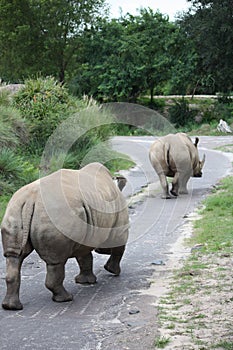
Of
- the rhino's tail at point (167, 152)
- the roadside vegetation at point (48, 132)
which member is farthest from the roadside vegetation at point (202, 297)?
the roadside vegetation at point (48, 132)

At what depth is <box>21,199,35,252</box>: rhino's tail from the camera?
6238mm

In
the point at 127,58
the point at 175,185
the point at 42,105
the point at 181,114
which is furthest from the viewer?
the point at 127,58

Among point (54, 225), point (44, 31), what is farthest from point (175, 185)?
point (44, 31)

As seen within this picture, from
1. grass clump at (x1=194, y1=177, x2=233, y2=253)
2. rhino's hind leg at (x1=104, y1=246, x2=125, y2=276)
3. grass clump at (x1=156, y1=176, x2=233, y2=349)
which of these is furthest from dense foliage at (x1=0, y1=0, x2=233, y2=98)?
rhino's hind leg at (x1=104, y1=246, x2=125, y2=276)

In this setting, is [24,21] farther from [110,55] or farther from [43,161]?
[43,161]

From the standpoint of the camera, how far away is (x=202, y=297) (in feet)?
21.6

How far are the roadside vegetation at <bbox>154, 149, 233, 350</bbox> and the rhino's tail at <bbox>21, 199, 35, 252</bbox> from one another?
1.44 meters

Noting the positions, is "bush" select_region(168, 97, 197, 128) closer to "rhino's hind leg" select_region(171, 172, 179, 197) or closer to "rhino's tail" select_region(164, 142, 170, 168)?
"rhino's hind leg" select_region(171, 172, 179, 197)

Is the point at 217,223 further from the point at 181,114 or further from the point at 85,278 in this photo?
the point at 181,114

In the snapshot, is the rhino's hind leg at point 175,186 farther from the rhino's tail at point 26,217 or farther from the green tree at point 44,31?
the green tree at point 44,31

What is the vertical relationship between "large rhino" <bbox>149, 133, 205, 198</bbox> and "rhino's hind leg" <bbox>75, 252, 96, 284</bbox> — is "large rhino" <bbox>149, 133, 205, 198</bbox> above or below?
above

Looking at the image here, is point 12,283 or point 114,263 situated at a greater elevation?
point 12,283

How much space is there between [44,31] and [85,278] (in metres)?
40.4

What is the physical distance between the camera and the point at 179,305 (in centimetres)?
634
